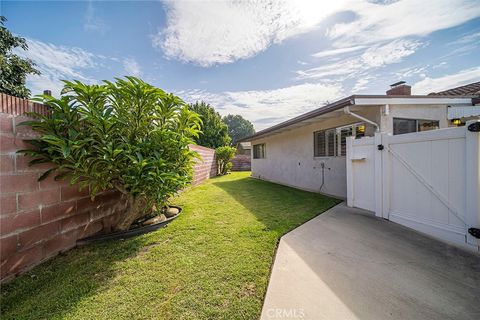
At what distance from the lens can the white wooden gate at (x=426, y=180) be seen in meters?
2.72

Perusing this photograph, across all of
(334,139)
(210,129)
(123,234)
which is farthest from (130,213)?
(210,129)

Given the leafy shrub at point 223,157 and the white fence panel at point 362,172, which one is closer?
the white fence panel at point 362,172

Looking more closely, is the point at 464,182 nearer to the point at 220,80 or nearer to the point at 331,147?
the point at 331,147

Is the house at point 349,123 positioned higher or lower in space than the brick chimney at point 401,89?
lower

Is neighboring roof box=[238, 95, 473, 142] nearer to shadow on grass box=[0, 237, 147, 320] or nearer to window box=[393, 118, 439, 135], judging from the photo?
window box=[393, 118, 439, 135]

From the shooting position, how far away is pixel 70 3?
385 centimetres

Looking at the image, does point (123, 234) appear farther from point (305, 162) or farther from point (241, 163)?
point (241, 163)

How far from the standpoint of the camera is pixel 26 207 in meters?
2.16

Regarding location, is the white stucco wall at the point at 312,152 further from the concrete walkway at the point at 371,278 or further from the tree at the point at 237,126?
the tree at the point at 237,126

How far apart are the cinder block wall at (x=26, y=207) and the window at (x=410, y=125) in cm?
783

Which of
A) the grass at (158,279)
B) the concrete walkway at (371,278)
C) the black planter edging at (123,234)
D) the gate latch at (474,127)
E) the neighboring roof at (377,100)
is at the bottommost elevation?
the concrete walkway at (371,278)

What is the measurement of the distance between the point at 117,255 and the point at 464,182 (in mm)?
5281

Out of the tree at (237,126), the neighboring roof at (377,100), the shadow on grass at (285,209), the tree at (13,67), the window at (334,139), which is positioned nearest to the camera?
the shadow on grass at (285,209)

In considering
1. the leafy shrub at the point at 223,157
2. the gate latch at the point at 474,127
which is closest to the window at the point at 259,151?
the leafy shrub at the point at 223,157
